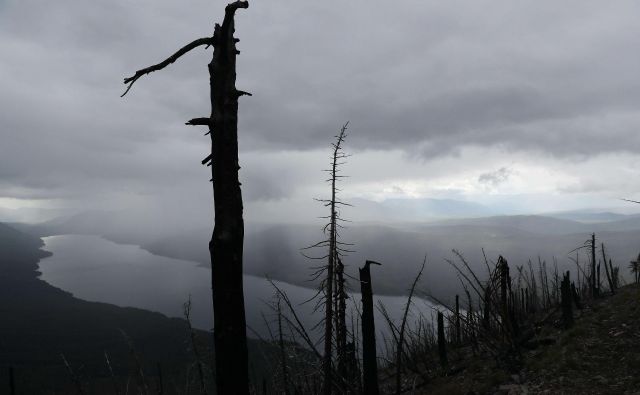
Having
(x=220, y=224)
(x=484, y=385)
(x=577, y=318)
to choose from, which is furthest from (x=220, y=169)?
(x=577, y=318)

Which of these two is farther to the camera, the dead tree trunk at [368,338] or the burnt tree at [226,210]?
the dead tree trunk at [368,338]

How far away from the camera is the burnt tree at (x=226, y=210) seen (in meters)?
5.90

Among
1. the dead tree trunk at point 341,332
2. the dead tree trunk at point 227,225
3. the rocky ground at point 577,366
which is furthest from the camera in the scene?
the rocky ground at point 577,366

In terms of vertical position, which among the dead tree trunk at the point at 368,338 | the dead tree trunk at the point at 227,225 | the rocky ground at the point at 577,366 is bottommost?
the rocky ground at the point at 577,366

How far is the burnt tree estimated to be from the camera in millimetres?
5898

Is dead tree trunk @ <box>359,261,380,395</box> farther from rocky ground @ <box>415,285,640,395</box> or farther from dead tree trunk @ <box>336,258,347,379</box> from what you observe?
rocky ground @ <box>415,285,640,395</box>

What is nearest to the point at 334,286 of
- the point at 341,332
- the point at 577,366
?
the point at 341,332

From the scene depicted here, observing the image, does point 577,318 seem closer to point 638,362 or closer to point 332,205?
point 638,362

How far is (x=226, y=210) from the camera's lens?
6.04m

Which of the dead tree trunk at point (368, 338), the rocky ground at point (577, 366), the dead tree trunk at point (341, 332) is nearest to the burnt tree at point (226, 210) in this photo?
the dead tree trunk at point (341, 332)

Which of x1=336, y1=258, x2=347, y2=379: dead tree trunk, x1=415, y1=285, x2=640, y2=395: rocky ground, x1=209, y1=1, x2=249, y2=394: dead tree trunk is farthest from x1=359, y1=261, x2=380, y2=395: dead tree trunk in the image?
x1=415, y1=285, x2=640, y2=395: rocky ground

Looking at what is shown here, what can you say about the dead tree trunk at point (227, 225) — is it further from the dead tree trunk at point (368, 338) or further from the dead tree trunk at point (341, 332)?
the dead tree trunk at point (368, 338)

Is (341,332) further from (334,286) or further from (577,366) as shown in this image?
(577,366)

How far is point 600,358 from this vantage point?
17344 mm
